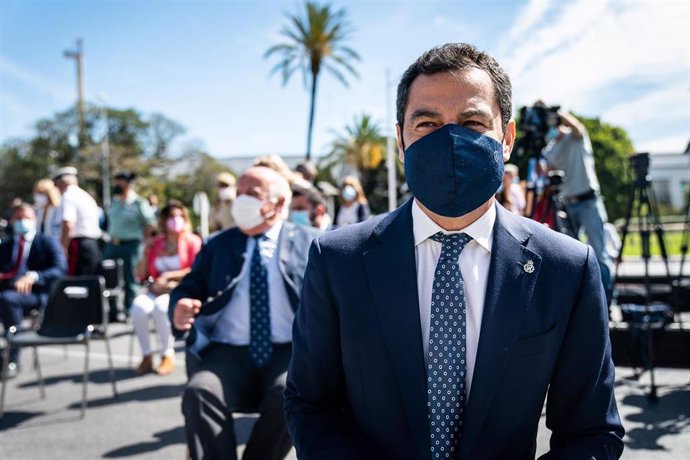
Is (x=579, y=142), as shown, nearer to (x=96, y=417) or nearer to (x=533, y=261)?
(x=533, y=261)

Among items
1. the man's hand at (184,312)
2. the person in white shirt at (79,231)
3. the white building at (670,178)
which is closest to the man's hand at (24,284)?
the person in white shirt at (79,231)

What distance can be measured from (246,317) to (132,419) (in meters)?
2.02

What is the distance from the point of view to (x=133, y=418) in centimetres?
432

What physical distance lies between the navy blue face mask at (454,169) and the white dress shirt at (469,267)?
0.38ft

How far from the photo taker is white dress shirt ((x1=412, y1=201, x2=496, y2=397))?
1.51 meters

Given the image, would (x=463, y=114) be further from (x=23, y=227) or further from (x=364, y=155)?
(x=364, y=155)

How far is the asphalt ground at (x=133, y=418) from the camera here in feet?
11.7

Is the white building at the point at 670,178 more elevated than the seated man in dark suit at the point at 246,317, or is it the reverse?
the white building at the point at 670,178

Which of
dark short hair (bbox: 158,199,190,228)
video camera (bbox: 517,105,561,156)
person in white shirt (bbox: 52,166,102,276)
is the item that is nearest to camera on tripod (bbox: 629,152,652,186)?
video camera (bbox: 517,105,561,156)

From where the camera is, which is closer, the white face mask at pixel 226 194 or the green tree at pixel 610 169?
the white face mask at pixel 226 194

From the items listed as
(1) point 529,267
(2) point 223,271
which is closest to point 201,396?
(2) point 223,271

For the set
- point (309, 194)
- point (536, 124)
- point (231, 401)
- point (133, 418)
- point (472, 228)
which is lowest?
point (133, 418)

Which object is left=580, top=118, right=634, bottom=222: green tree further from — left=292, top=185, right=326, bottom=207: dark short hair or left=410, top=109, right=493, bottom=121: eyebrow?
left=410, top=109, right=493, bottom=121: eyebrow

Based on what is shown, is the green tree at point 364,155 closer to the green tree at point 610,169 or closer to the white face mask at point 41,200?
the green tree at point 610,169
